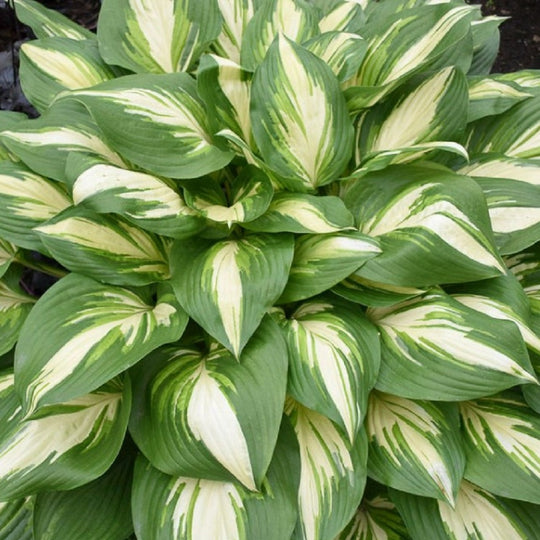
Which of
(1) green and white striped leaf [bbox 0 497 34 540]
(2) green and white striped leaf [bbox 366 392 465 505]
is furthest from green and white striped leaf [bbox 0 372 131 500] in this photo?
(2) green and white striped leaf [bbox 366 392 465 505]

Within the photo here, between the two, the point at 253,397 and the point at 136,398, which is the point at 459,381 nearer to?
the point at 253,397

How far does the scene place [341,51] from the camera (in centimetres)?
99

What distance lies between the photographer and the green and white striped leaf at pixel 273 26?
1066mm

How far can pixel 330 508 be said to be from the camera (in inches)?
31.4

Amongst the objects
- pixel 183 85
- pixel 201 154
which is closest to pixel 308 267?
pixel 201 154

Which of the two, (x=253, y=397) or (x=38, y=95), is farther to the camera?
(x=38, y=95)

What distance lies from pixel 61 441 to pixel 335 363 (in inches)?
15.9

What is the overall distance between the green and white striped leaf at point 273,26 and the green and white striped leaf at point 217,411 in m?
0.54

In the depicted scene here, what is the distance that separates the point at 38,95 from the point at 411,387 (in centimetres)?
85

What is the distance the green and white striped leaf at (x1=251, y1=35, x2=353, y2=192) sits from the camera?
2.94 feet

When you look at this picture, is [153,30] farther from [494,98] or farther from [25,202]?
[494,98]

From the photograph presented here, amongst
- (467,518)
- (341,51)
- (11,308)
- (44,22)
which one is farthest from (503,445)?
(44,22)

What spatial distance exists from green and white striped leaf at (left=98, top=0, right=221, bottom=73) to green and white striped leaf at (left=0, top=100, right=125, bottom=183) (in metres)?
0.15

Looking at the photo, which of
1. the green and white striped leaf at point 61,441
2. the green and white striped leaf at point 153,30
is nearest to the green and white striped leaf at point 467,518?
the green and white striped leaf at point 61,441
